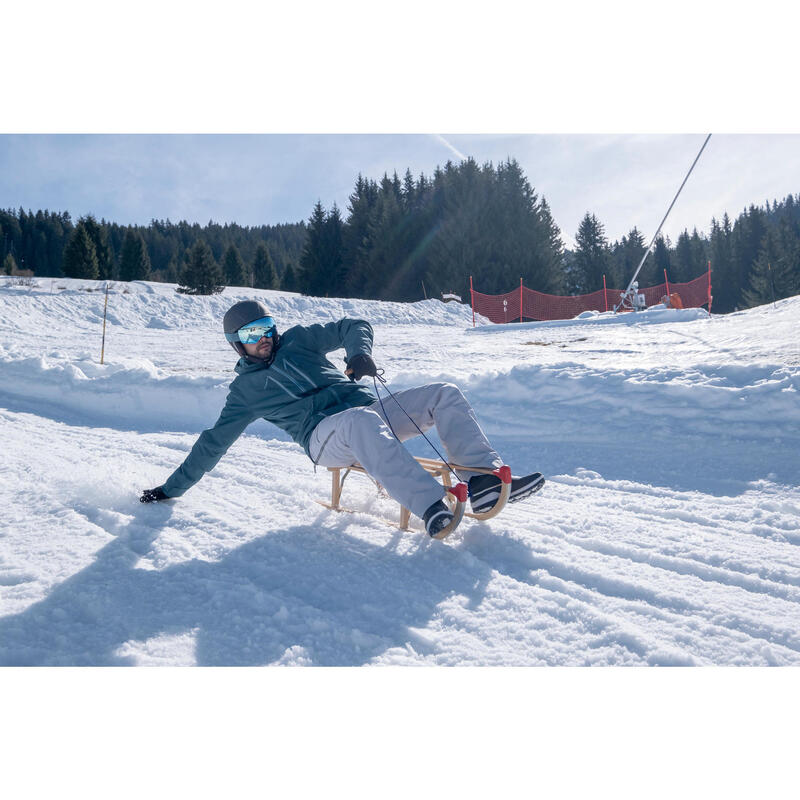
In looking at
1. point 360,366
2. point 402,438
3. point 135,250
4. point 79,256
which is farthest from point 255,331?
point 135,250

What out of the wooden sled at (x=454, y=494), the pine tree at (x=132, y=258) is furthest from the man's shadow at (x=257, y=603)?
the pine tree at (x=132, y=258)

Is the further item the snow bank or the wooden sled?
the snow bank

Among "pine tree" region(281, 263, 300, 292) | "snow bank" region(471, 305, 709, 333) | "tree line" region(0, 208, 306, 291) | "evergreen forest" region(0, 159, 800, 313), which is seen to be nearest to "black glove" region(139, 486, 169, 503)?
"snow bank" region(471, 305, 709, 333)

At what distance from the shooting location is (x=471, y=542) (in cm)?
258

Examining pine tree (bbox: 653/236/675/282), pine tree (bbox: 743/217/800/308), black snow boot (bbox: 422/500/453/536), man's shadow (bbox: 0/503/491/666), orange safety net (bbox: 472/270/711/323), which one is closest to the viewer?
man's shadow (bbox: 0/503/491/666)

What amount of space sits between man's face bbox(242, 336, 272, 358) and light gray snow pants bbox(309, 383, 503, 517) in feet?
1.72

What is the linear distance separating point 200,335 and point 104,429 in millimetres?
8877

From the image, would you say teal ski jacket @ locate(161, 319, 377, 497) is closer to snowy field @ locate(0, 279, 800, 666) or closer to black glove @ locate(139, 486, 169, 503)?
black glove @ locate(139, 486, 169, 503)

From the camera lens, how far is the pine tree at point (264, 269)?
158ft

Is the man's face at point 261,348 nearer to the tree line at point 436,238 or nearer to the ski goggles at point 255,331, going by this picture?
the ski goggles at point 255,331

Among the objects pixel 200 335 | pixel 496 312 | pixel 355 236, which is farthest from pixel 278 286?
pixel 200 335

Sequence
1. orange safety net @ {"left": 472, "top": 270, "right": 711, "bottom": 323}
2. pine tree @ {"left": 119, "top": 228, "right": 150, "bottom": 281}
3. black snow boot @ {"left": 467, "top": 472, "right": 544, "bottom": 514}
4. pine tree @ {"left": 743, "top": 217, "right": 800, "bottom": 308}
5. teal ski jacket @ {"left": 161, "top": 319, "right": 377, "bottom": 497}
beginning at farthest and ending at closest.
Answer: pine tree @ {"left": 119, "top": 228, "right": 150, "bottom": 281}
pine tree @ {"left": 743, "top": 217, "right": 800, "bottom": 308}
orange safety net @ {"left": 472, "top": 270, "right": 711, "bottom": 323}
teal ski jacket @ {"left": 161, "top": 319, "right": 377, "bottom": 497}
black snow boot @ {"left": 467, "top": 472, "right": 544, "bottom": 514}

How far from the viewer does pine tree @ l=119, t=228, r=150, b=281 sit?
159 feet

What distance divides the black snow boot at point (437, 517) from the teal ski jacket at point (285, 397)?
0.82 m
